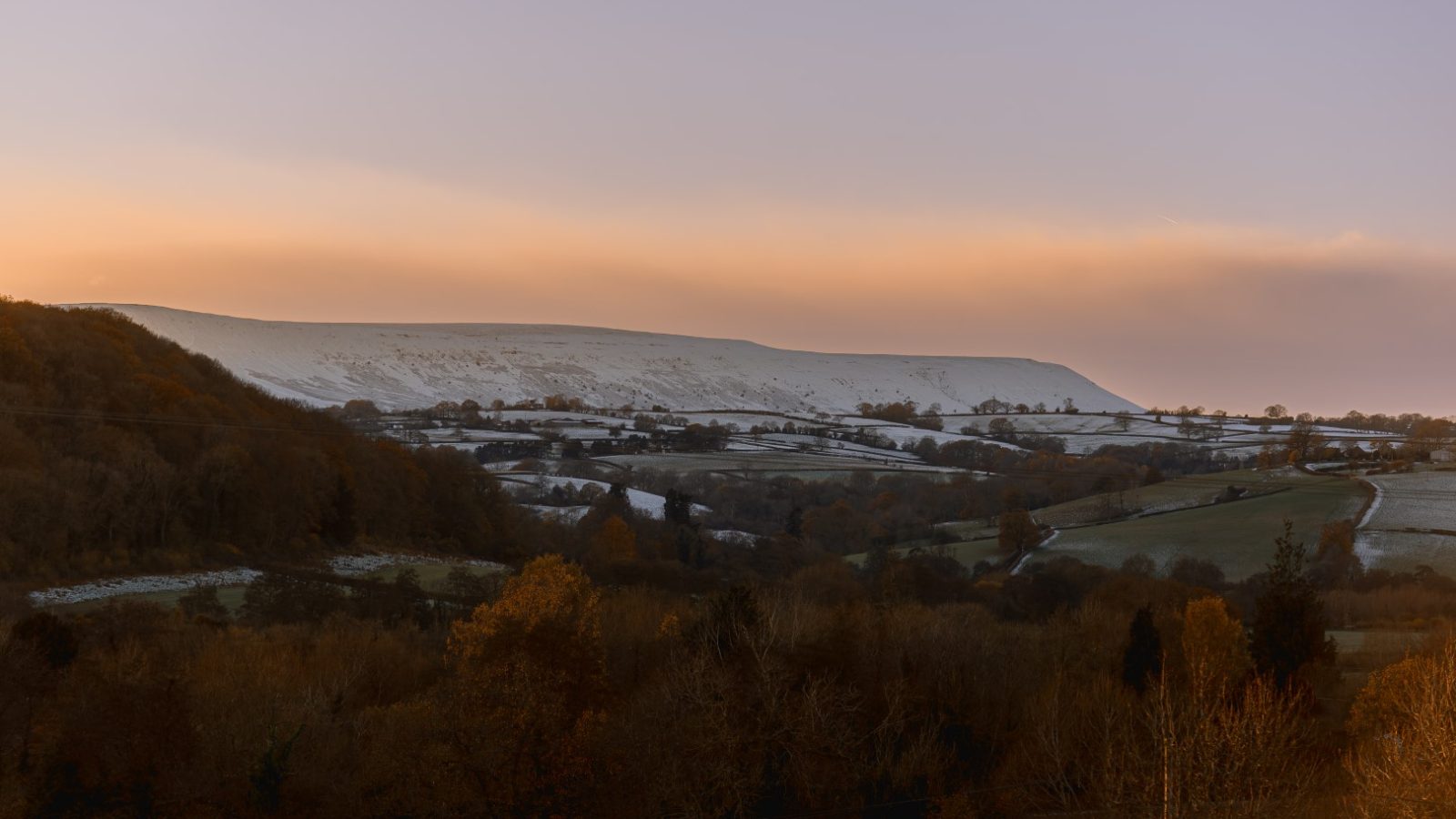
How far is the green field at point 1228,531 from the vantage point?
7962 centimetres

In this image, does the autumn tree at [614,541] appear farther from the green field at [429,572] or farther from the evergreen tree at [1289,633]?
the evergreen tree at [1289,633]

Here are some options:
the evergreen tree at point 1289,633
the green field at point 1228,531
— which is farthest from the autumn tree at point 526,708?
the green field at point 1228,531

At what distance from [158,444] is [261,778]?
45.8m

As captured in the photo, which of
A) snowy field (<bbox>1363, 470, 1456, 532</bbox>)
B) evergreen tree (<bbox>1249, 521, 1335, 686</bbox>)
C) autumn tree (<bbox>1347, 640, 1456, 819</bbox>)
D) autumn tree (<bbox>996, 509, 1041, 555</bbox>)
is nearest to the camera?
autumn tree (<bbox>1347, 640, 1456, 819</bbox>)

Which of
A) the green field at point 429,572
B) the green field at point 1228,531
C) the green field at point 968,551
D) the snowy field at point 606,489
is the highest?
the green field at point 1228,531

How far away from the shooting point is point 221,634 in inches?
1831

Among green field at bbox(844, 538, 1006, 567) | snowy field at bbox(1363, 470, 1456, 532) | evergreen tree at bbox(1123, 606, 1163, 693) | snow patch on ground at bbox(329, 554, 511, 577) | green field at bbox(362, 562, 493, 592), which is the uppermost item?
snowy field at bbox(1363, 470, 1456, 532)

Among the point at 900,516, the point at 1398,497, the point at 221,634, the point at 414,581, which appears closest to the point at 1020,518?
the point at 900,516

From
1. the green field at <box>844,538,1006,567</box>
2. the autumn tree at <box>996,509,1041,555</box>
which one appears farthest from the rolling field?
the green field at <box>844,538,1006,567</box>

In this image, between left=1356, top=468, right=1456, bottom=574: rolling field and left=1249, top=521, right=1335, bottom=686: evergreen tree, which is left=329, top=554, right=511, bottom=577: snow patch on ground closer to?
left=1249, top=521, right=1335, bottom=686: evergreen tree

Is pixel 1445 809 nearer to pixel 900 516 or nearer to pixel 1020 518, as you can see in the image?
pixel 1020 518

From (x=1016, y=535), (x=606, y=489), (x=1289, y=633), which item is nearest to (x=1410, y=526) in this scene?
(x=1016, y=535)

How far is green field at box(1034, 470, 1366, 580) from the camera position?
261 feet

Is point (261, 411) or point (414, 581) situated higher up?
point (261, 411)
